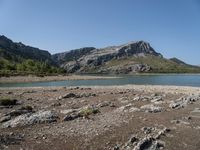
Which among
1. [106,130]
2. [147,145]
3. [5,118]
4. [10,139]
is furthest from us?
[5,118]

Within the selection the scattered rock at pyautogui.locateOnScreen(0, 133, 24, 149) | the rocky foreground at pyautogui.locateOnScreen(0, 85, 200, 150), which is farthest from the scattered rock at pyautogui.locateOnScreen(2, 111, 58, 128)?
the scattered rock at pyautogui.locateOnScreen(0, 133, 24, 149)

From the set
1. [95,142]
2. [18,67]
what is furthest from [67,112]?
[18,67]

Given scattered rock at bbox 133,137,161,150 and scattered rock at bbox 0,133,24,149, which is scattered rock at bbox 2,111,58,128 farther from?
scattered rock at bbox 133,137,161,150

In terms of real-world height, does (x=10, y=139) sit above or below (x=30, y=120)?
below

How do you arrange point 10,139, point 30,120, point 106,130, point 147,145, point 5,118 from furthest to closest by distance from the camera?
point 5,118 < point 30,120 < point 106,130 < point 10,139 < point 147,145

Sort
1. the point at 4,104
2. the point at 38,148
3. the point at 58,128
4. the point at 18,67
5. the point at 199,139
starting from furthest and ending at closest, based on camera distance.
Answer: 1. the point at 18,67
2. the point at 4,104
3. the point at 58,128
4. the point at 199,139
5. the point at 38,148

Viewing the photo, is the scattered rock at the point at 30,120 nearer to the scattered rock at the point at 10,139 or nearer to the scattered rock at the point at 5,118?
the scattered rock at the point at 5,118

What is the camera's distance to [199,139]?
15.8 metres

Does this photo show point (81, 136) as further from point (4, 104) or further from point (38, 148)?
point (4, 104)

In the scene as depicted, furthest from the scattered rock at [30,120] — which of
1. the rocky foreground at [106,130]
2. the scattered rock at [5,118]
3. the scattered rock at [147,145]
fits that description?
the scattered rock at [147,145]

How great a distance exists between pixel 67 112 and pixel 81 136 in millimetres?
7847

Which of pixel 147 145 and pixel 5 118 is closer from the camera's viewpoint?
pixel 147 145

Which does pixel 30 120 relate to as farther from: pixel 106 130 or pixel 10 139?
pixel 106 130

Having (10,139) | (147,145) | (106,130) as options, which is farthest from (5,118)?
(147,145)
